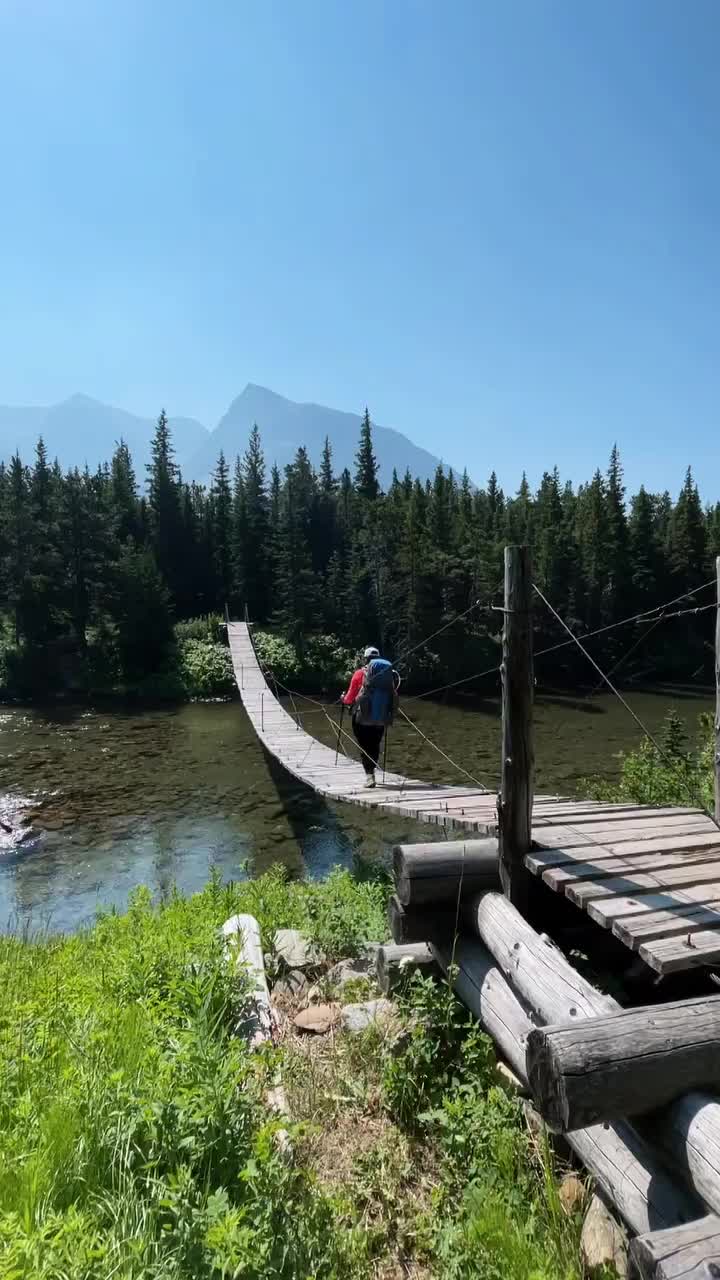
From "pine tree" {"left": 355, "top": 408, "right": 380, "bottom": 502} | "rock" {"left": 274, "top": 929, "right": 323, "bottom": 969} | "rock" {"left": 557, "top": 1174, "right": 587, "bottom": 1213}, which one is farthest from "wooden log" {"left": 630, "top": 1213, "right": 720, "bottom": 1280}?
"pine tree" {"left": 355, "top": 408, "right": 380, "bottom": 502}

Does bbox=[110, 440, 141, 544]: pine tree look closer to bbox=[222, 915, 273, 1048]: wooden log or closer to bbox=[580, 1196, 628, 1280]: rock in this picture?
bbox=[222, 915, 273, 1048]: wooden log

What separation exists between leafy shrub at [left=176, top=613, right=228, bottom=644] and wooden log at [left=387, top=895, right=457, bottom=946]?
30.9 metres

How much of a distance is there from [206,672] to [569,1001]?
28632 millimetres

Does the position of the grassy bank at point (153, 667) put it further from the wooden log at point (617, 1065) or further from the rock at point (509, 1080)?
the wooden log at point (617, 1065)

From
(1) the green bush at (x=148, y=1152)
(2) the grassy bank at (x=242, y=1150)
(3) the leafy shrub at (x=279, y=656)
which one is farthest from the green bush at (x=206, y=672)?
(1) the green bush at (x=148, y=1152)

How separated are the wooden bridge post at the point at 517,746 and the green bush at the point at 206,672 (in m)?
26.3

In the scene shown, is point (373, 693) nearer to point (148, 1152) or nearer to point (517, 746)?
point (517, 746)

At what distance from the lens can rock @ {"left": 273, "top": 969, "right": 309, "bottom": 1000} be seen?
4.51 meters

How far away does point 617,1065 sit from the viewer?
8.09ft

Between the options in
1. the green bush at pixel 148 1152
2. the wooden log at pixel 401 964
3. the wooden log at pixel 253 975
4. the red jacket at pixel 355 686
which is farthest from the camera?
the red jacket at pixel 355 686

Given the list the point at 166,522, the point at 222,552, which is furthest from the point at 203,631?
the point at 166,522

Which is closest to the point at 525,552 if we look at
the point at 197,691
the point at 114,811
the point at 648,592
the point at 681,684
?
the point at 114,811

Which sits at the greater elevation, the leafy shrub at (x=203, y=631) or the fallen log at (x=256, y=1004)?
the leafy shrub at (x=203, y=631)

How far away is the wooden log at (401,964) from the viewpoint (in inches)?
167
